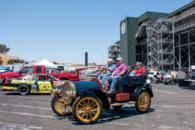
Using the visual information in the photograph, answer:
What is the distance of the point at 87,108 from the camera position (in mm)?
9320

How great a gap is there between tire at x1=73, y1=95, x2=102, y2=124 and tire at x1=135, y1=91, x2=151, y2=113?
85.5 inches

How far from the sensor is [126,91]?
11.0 metres

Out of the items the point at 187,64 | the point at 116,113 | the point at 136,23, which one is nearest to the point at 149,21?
the point at 136,23

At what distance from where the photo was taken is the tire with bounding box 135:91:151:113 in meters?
11.2

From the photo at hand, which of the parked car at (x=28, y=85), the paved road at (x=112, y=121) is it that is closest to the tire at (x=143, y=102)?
the paved road at (x=112, y=121)

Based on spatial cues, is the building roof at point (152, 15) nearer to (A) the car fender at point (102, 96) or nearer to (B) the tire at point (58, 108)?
(B) the tire at point (58, 108)

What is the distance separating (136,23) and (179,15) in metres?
24.0

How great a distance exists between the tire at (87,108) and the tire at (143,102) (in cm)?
217

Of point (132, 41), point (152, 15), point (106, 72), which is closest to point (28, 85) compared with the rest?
point (106, 72)

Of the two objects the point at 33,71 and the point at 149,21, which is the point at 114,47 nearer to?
the point at 149,21

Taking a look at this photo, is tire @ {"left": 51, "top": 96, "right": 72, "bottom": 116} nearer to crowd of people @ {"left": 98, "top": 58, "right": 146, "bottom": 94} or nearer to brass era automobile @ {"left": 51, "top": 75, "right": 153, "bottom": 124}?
brass era automobile @ {"left": 51, "top": 75, "right": 153, "bottom": 124}

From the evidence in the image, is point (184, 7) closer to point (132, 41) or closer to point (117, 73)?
point (132, 41)

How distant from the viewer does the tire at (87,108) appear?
912 centimetres

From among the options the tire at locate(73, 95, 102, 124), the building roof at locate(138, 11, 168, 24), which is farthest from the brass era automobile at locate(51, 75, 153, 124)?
the building roof at locate(138, 11, 168, 24)
